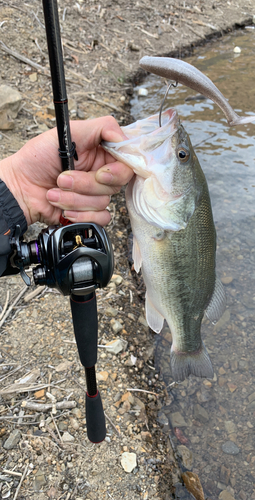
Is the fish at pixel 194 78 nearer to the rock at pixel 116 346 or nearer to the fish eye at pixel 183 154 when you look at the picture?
the fish eye at pixel 183 154

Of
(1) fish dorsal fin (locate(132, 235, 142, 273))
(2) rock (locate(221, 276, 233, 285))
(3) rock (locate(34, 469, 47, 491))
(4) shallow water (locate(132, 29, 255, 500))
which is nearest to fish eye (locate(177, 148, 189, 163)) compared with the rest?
(1) fish dorsal fin (locate(132, 235, 142, 273))

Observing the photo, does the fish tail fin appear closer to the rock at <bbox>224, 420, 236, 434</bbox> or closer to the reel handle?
the reel handle

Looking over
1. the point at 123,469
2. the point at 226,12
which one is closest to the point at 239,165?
the point at 123,469

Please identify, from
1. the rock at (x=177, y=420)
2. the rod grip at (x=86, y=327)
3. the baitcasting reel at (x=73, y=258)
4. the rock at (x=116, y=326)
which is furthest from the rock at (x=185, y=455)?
the baitcasting reel at (x=73, y=258)

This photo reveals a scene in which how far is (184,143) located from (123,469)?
6.76 ft

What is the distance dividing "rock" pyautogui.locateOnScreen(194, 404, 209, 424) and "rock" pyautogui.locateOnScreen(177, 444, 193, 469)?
297mm

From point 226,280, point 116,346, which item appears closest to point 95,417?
point 116,346

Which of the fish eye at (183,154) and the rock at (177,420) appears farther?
the rock at (177,420)

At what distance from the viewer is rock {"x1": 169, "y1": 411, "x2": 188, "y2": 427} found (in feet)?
9.75

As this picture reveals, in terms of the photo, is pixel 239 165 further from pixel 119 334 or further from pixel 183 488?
pixel 183 488

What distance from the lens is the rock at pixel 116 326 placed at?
314 centimetres

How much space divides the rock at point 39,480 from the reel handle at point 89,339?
43 cm

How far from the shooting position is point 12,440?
222 centimetres

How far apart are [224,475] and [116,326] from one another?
4.64ft
